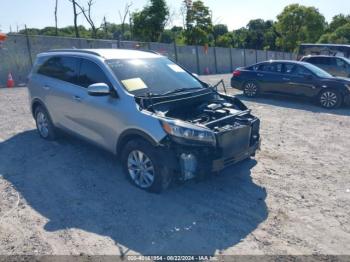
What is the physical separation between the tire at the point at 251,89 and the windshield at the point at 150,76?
7.19 meters

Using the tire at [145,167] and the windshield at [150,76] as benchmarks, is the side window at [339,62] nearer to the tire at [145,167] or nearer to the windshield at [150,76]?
the windshield at [150,76]

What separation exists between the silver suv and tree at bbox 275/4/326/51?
50916mm

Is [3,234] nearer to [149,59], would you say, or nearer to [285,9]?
[149,59]

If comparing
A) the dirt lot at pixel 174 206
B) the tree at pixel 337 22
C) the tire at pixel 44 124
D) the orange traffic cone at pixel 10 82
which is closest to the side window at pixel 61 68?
the tire at pixel 44 124

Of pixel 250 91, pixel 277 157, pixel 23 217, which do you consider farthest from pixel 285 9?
pixel 23 217

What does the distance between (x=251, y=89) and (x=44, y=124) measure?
8136mm

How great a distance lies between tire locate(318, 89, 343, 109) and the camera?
34.6 feet

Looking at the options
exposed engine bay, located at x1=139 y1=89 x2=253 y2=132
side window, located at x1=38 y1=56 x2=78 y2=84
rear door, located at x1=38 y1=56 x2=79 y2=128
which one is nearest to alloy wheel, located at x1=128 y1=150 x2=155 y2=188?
exposed engine bay, located at x1=139 y1=89 x2=253 y2=132

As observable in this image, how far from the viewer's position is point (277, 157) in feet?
19.7

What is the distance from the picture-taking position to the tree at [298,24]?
5094cm

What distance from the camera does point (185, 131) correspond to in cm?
410

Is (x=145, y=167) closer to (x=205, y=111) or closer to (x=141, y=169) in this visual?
(x=141, y=169)

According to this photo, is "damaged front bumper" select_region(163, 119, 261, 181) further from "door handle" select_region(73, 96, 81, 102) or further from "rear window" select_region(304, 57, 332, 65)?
"rear window" select_region(304, 57, 332, 65)

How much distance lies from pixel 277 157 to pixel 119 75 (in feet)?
10.4
